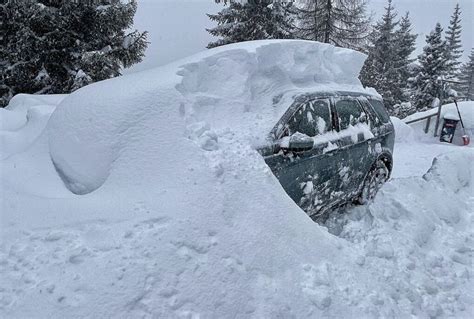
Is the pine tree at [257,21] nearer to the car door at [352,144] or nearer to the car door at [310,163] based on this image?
the car door at [352,144]

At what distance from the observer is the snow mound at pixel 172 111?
3.10 m

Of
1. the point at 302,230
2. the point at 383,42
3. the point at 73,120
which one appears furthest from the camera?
the point at 383,42

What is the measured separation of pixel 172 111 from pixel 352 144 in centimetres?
259

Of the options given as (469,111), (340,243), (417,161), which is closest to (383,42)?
(469,111)

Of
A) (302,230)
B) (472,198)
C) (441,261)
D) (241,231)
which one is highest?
(241,231)

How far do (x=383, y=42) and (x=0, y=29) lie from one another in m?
28.0

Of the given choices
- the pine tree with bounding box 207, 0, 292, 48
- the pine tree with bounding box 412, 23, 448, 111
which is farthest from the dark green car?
the pine tree with bounding box 412, 23, 448, 111

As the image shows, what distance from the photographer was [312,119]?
13.6 feet

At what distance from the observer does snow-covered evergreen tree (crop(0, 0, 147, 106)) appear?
1018 cm

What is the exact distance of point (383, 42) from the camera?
2919cm

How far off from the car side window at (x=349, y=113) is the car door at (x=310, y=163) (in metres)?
0.26

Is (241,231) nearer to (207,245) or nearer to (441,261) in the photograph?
(207,245)

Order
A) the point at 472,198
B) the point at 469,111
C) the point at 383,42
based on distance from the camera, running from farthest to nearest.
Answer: the point at 383,42
the point at 469,111
the point at 472,198

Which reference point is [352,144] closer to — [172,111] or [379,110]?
[379,110]
